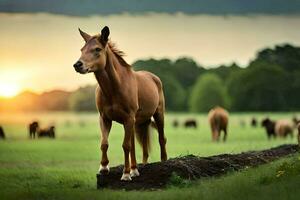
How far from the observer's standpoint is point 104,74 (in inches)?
388

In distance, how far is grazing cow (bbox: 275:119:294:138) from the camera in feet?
79.8

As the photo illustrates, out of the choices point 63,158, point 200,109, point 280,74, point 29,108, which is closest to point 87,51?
point 63,158

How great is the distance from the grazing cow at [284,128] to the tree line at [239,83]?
5.18ft

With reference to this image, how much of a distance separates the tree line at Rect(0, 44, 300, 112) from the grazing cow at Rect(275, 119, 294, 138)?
5.18 ft

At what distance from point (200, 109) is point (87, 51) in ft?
63.1

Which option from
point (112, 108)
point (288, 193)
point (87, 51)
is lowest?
point (288, 193)

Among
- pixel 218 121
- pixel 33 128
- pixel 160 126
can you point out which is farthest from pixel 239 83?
pixel 160 126

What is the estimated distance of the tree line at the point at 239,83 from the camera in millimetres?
17453

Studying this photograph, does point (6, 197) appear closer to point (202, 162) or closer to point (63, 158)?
point (202, 162)

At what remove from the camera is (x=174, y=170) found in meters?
10.3

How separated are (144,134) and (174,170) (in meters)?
1.53

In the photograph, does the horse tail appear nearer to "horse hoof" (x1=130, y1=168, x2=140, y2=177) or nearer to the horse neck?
"horse hoof" (x1=130, y1=168, x2=140, y2=177)

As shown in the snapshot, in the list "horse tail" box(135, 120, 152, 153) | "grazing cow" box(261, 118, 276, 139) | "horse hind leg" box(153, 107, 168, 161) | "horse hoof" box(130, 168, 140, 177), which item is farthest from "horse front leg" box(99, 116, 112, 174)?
"grazing cow" box(261, 118, 276, 139)

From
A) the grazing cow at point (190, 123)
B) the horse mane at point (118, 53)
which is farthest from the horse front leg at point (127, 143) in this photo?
the grazing cow at point (190, 123)
